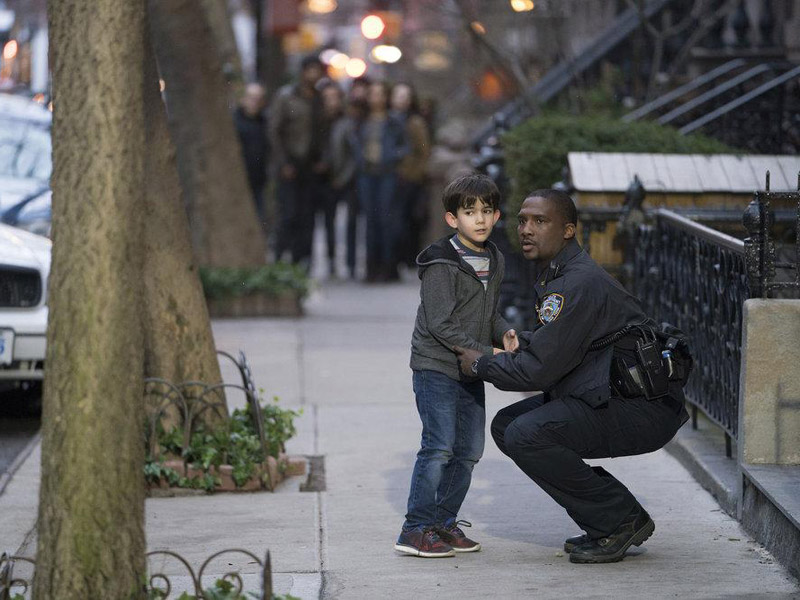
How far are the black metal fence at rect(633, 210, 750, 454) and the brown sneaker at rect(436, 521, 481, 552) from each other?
1.40 meters

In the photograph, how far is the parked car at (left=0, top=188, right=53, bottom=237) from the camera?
10.5 meters

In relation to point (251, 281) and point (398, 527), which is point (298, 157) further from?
point (398, 527)

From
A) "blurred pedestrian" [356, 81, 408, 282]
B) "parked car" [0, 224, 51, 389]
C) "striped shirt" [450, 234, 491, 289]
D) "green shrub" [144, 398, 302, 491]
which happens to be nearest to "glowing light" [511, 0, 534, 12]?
"blurred pedestrian" [356, 81, 408, 282]

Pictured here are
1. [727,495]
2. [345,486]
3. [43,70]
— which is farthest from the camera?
[43,70]

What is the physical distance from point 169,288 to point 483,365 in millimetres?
2354

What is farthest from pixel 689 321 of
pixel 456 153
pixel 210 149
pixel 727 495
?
pixel 456 153

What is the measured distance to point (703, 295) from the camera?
282 inches

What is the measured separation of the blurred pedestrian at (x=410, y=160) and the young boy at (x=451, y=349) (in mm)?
10458

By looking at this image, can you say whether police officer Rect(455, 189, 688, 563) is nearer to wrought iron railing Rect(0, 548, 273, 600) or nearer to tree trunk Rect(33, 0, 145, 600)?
wrought iron railing Rect(0, 548, 273, 600)

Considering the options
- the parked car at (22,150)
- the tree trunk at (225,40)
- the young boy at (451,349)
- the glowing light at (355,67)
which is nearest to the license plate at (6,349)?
the parked car at (22,150)

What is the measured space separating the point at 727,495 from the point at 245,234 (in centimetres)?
807

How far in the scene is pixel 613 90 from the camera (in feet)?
46.8

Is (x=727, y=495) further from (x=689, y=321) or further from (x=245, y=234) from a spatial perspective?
(x=245, y=234)

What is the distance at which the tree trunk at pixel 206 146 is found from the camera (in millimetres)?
12602
